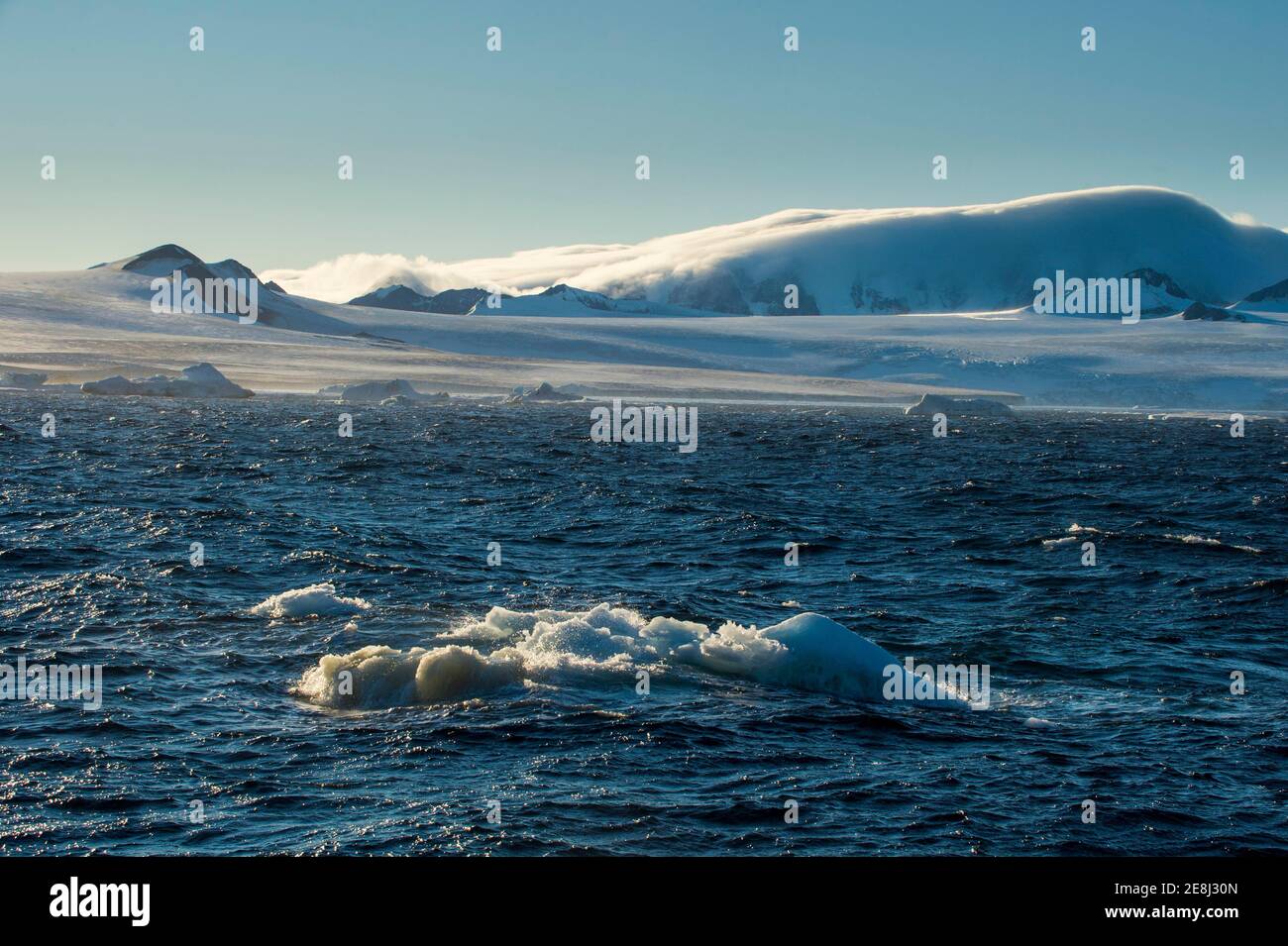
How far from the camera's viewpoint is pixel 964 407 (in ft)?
305

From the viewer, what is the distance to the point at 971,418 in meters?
90.0

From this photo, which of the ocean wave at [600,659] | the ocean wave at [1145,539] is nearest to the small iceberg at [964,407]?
the ocean wave at [1145,539]

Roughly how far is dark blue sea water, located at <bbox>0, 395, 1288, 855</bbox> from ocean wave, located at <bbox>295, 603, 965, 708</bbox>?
8.4 inches

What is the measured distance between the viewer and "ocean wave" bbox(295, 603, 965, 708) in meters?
15.3

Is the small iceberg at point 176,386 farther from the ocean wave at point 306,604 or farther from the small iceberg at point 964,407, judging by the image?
the ocean wave at point 306,604

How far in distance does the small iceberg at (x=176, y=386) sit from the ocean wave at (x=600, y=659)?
252 feet

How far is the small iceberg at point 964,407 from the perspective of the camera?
90562 mm

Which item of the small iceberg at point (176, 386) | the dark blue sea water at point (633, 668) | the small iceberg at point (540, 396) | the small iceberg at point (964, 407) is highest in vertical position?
the small iceberg at point (176, 386)

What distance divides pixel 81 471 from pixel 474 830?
105ft

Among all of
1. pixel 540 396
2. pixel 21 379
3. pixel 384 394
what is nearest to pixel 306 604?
pixel 384 394

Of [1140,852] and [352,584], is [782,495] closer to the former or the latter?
[352,584]

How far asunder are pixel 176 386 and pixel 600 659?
7952 centimetres

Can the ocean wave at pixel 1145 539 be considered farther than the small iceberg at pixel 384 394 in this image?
No

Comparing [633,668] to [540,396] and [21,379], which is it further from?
[21,379]
